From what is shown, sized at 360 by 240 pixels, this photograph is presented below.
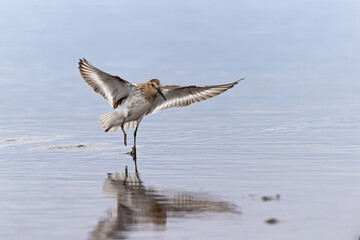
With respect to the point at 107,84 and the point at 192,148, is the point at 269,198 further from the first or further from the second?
the point at 107,84

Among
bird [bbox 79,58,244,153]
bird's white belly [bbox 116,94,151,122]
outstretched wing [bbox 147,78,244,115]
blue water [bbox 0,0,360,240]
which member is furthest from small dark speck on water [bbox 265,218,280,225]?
bird's white belly [bbox 116,94,151,122]

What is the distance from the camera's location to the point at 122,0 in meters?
66.9

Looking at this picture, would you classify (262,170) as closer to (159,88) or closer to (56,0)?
(159,88)

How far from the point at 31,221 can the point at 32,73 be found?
2052 centimetres

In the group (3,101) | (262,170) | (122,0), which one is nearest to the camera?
(262,170)

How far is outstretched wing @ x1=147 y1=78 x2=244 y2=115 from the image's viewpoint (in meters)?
14.6

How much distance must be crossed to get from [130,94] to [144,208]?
18.2ft

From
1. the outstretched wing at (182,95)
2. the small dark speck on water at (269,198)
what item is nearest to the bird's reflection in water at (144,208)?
the small dark speck on water at (269,198)

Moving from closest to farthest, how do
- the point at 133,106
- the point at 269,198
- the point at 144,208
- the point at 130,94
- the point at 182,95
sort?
the point at 144,208 < the point at 269,198 < the point at 133,106 < the point at 130,94 < the point at 182,95

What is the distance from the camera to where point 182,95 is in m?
15.0

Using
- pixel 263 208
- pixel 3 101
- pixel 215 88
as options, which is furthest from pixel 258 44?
pixel 263 208

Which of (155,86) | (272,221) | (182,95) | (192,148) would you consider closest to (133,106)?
(155,86)

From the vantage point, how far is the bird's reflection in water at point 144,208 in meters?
8.39

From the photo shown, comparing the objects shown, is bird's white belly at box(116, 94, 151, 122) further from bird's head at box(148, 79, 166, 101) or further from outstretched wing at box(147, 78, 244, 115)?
outstretched wing at box(147, 78, 244, 115)
